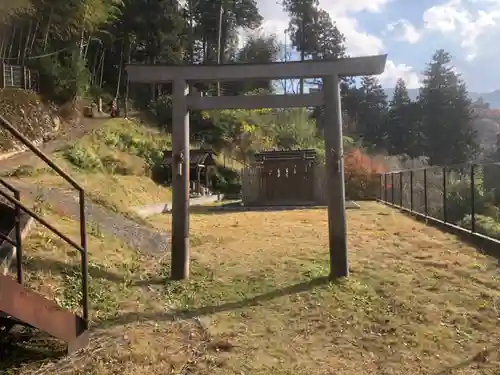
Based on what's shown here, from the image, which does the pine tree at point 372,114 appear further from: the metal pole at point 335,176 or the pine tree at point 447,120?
the metal pole at point 335,176

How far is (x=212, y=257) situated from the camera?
24.5 ft

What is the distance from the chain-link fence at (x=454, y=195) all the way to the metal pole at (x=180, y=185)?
306 inches

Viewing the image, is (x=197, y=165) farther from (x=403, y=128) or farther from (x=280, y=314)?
(x=403, y=128)

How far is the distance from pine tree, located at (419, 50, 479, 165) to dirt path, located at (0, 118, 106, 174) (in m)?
27.6

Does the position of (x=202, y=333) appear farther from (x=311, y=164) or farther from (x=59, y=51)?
(x=59, y=51)

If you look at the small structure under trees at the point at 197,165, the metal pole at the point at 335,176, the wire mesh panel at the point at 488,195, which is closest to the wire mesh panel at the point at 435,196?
the wire mesh panel at the point at 488,195

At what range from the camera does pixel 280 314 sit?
516 cm

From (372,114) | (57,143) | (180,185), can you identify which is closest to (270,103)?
(180,185)

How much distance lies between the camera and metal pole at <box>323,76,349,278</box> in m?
6.27

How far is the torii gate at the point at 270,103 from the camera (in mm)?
6266

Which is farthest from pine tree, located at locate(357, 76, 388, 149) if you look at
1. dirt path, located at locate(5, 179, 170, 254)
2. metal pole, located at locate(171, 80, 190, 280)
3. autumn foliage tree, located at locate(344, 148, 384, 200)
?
metal pole, located at locate(171, 80, 190, 280)

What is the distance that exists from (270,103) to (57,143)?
683 inches

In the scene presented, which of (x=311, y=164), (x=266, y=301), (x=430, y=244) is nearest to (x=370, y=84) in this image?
(x=311, y=164)

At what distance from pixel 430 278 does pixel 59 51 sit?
26.3 m
